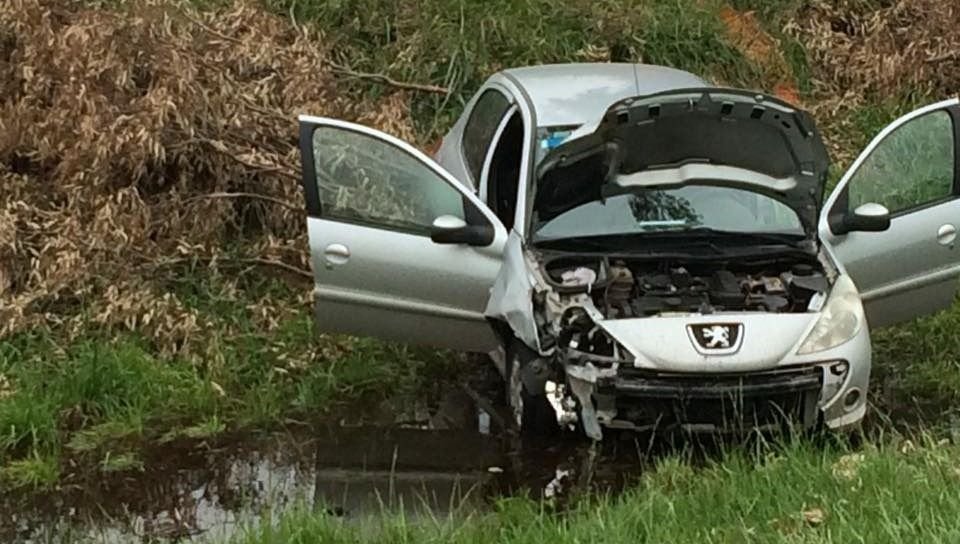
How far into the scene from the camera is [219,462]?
6305 mm

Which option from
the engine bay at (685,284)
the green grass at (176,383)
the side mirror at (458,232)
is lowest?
the green grass at (176,383)

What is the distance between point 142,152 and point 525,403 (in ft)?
10.9

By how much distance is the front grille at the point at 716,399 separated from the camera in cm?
562

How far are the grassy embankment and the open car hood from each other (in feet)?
4.77

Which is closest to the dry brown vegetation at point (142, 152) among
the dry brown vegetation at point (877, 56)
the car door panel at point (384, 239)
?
the car door panel at point (384, 239)

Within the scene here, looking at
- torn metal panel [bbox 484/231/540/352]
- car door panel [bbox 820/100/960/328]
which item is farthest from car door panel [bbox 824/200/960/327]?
torn metal panel [bbox 484/231/540/352]

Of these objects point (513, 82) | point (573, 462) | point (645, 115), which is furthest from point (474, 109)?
point (573, 462)

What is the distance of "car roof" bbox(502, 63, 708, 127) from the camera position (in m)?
6.98

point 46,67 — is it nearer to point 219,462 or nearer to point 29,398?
point 29,398

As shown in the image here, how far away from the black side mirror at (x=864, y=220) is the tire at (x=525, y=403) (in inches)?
66.1

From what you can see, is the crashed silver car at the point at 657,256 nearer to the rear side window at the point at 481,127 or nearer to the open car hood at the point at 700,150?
the open car hood at the point at 700,150

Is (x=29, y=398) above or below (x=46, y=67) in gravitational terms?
below

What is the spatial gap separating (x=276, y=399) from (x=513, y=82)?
2223 mm

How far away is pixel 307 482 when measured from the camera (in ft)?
19.9
